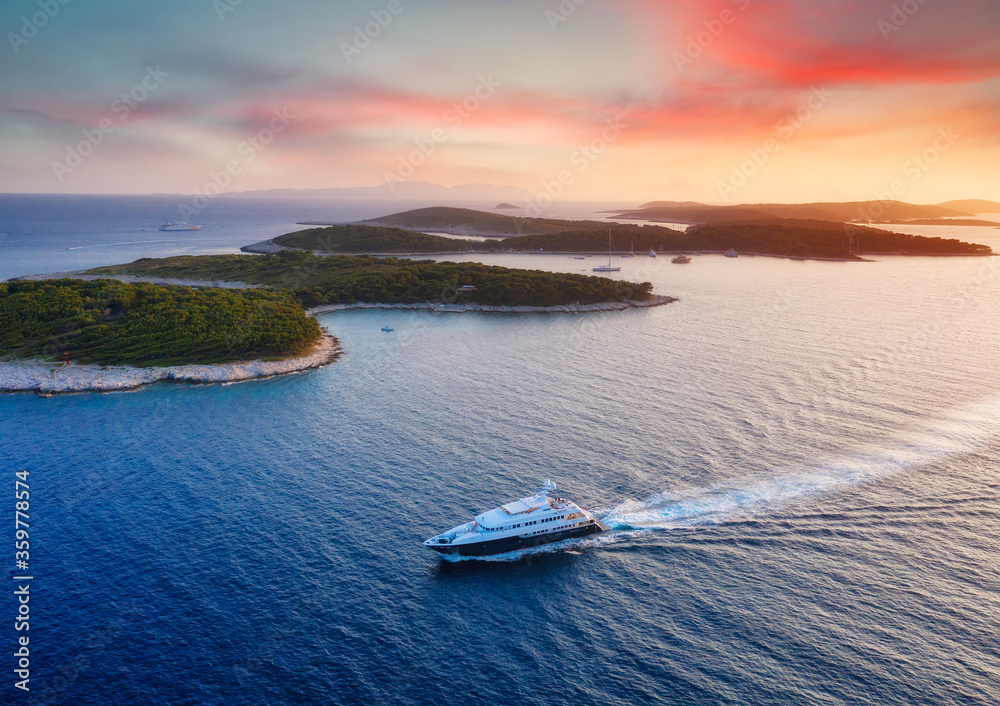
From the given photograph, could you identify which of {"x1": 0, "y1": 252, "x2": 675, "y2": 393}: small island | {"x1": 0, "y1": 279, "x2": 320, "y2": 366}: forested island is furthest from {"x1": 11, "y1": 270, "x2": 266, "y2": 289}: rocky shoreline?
{"x1": 0, "y1": 279, "x2": 320, "y2": 366}: forested island

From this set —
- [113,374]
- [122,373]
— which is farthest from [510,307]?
[113,374]

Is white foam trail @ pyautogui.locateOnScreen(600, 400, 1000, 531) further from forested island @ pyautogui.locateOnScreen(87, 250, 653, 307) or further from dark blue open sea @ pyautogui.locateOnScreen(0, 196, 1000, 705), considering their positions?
forested island @ pyautogui.locateOnScreen(87, 250, 653, 307)

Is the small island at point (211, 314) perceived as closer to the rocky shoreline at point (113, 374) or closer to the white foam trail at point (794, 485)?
the rocky shoreline at point (113, 374)

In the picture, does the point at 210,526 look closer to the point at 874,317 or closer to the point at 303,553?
the point at 303,553

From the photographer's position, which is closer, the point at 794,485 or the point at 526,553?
the point at 526,553

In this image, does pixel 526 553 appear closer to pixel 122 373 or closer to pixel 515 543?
pixel 515 543

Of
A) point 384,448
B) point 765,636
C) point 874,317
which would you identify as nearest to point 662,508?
point 765,636
